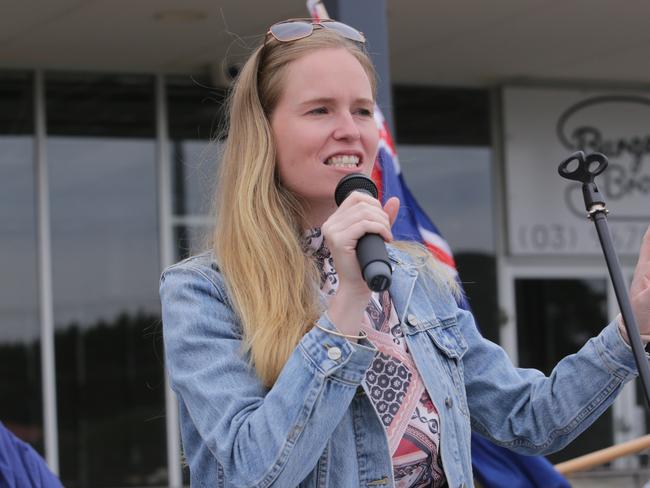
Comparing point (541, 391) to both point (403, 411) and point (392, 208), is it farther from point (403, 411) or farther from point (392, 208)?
point (392, 208)

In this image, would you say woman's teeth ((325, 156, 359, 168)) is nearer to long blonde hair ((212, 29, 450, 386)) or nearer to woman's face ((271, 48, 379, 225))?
woman's face ((271, 48, 379, 225))

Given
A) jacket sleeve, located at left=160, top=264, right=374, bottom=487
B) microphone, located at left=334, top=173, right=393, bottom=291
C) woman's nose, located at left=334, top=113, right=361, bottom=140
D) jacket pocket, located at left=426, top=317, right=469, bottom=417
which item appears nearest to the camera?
microphone, located at left=334, top=173, right=393, bottom=291

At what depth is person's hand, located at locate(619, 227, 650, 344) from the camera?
2027 mm

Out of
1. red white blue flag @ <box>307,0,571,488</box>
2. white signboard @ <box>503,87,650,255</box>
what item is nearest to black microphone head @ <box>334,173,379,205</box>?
red white blue flag @ <box>307,0,571,488</box>

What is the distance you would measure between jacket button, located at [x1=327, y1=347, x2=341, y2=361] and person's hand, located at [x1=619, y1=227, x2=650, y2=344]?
21.7 inches

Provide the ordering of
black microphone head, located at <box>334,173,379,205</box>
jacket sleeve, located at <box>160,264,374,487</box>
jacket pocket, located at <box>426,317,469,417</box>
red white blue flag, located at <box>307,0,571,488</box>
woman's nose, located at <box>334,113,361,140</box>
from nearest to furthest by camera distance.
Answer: jacket sleeve, located at <box>160,264,374,487</box>
black microphone head, located at <box>334,173,379,205</box>
woman's nose, located at <box>334,113,361,140</box>
jacket pocket, located at <box>426,317,469,417</box>
red white blue flag, located at <box>307,0,571,488</box>

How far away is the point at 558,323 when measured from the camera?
1077cm

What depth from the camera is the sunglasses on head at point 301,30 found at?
2166 millimetres

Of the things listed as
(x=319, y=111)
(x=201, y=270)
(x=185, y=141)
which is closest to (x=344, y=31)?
(x=319, y=111)

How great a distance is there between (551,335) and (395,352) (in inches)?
352

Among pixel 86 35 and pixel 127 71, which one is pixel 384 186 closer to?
pixel 86 35

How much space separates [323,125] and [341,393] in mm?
487

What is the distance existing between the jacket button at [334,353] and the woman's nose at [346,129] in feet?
1.31

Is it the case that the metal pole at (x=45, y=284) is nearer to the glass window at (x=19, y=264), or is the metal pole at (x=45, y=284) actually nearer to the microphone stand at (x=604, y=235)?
the glass window at (x=19, y=264)
